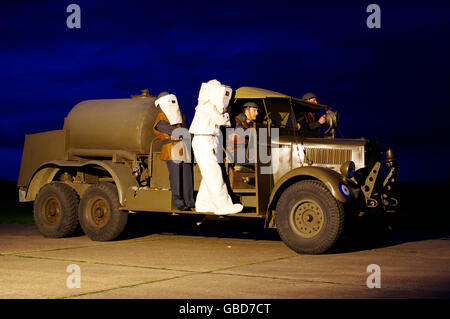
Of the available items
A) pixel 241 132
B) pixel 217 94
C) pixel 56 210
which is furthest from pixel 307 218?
pixel 56 210

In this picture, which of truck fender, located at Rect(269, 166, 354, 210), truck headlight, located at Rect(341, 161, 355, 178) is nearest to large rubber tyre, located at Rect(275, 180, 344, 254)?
truck fender, located at Rect(269, 166, 354, 210)

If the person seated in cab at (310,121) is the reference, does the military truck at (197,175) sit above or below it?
below

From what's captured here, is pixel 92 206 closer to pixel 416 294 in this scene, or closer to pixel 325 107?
pixel 325 107

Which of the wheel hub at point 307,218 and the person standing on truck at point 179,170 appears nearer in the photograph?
the wheel hub at point 307,218

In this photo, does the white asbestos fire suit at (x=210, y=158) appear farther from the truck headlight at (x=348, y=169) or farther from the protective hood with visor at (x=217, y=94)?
the truck headlight at (x=348, y=169)

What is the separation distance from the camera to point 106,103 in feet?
39.7

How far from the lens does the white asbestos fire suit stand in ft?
32.1

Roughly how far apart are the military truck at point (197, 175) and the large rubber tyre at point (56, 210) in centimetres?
2

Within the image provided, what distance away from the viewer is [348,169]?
933cm

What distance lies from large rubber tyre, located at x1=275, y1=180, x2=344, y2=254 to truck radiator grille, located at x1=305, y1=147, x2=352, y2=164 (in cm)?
67

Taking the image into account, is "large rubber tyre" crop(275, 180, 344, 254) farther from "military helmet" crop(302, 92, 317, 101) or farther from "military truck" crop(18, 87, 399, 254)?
"military helmet" crop(302, 92, 317, 101)

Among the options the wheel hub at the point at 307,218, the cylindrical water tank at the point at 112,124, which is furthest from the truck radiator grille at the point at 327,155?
the cylindrical water tank at the point at 112,124

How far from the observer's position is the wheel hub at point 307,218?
917cm

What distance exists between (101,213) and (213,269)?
413cm
